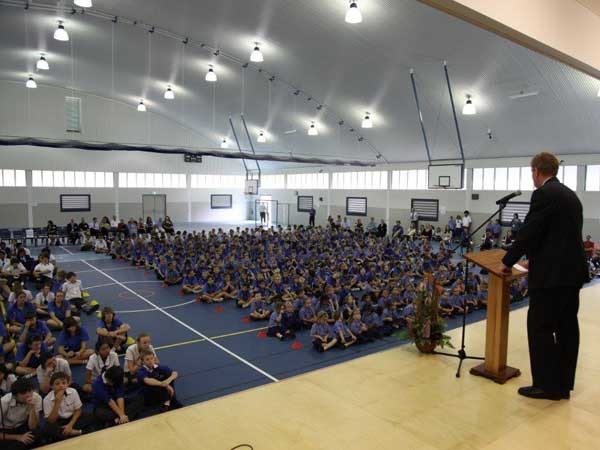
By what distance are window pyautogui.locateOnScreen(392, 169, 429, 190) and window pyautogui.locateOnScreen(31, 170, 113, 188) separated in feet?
60.4

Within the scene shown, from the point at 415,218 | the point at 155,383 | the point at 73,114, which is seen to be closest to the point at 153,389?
the point at 155,383

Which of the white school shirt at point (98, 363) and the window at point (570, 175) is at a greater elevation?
the window at point (570, 175)

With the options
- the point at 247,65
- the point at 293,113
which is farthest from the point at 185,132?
the point at 247,65

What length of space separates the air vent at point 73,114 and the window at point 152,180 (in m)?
4.02

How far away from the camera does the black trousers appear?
129 inches

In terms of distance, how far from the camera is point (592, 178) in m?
18.2

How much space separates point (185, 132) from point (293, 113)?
11.9 metres

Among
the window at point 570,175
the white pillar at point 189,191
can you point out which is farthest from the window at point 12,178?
the window at point 570,175

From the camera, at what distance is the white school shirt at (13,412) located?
14.9 feet

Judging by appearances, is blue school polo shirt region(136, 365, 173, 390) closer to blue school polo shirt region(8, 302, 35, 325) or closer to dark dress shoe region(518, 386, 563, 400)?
blue school polo shirt region(8, 302, 35, 325)

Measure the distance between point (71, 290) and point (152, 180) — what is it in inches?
854

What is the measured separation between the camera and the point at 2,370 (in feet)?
17.1

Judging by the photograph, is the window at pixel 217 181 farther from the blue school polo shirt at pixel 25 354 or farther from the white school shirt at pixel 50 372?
the white school shirt at pixel 50 372

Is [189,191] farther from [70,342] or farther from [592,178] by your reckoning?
[70,342]
